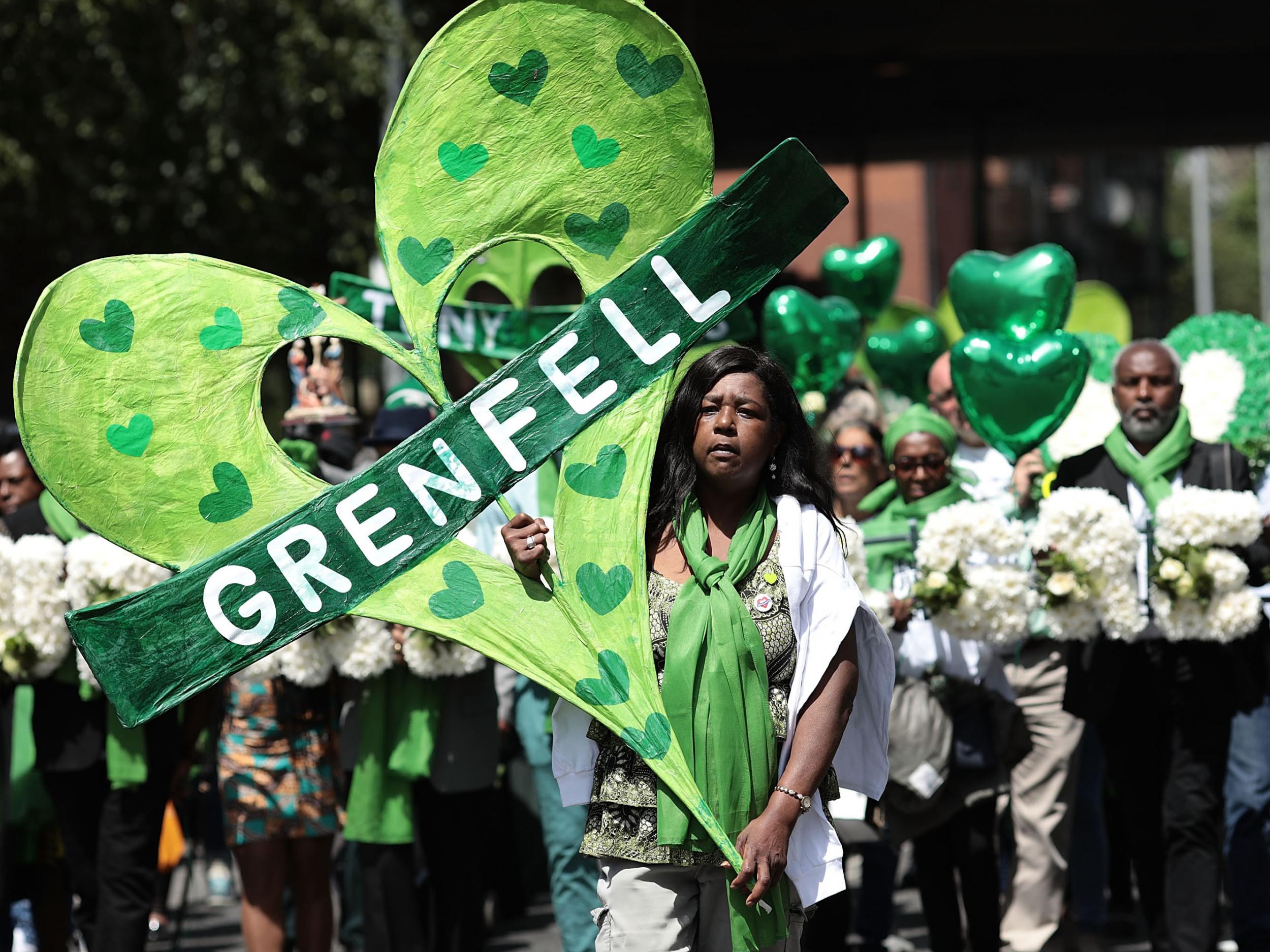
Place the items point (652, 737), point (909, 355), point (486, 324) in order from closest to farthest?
point (652, 737), point (486, 324), point (909, 355)

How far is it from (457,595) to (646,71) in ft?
4.02

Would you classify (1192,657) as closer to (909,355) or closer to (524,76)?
(524,76)

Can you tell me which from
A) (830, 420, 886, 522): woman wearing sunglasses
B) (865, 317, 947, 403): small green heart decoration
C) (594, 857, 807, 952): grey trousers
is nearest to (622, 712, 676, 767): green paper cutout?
(594, 857, 807, 952): grey trousers

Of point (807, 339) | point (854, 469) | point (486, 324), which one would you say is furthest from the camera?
point (807, 339)

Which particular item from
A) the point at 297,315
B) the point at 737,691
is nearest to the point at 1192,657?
the point at 737,691

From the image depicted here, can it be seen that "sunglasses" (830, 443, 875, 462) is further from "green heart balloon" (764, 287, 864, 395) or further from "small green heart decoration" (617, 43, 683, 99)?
"small green heart decoration" (617, 43, 683, 99)

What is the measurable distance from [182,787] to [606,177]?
340 centimetres

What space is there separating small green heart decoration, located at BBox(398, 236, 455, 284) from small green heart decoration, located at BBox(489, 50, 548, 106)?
1.19ft

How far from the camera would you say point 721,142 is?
46.2ft

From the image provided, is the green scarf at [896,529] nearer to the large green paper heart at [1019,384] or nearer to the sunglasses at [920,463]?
the sunglasses at [920,463]

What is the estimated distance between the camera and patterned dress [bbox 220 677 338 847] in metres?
6.05

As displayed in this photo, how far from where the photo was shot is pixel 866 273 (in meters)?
9.80

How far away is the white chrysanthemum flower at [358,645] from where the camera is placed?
5.95 metres

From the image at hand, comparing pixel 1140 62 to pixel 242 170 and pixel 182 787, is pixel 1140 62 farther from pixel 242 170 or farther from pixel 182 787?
pixel 182 787
